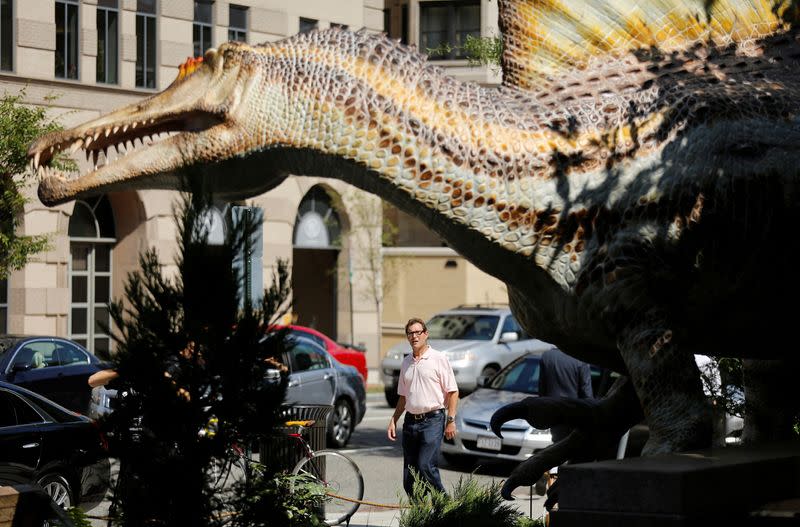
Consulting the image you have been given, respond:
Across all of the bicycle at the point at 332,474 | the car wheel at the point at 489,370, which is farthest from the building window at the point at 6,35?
the bicycle at the point at 332,474

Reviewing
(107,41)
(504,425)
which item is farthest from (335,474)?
(107,41)

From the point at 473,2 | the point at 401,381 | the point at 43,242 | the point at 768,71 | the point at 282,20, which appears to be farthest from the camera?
the point at 473,2

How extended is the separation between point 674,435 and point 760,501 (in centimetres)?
50

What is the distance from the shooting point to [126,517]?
4875mm

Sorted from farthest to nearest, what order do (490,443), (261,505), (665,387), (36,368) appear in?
(36,368)
(490,443)
(665,387)
(261,505)

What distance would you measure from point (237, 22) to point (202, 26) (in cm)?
109

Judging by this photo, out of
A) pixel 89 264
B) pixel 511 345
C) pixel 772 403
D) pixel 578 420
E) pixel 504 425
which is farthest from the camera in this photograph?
pixel 89 264

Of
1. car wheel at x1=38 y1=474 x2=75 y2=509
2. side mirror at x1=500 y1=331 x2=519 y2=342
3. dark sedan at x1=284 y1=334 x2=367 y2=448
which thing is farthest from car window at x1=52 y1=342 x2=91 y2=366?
side mirror at x1=500 y1=331 x2=519 y2=342

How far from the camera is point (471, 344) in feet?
76.1

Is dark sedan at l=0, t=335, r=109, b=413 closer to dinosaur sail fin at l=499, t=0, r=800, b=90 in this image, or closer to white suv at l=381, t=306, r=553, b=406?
white suv at l=381, t=306, r=553, b=406

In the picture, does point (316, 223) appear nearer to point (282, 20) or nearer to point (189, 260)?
point (282, 20)

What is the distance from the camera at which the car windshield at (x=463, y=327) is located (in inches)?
941

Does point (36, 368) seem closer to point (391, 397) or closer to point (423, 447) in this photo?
point (423, 447)

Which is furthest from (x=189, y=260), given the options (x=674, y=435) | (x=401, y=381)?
(x=401, y=381)
